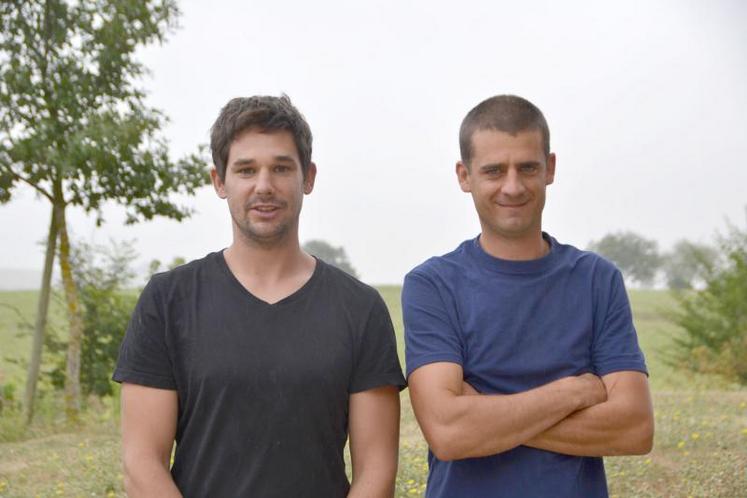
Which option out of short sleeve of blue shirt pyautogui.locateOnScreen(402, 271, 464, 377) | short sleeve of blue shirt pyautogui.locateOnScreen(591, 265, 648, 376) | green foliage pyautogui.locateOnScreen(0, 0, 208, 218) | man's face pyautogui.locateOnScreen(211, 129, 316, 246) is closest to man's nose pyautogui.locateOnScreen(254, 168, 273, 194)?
man's face pyautogui.locateOnScreen(211, 129, 316, 246)

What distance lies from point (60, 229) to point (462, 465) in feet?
34.8

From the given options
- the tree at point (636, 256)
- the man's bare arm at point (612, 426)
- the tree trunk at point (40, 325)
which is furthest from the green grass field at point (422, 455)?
the tree at point (636, 256)

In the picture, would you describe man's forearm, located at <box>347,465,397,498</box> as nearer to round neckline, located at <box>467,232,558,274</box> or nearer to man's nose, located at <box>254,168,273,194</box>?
round neckline, located at <box>467,232,558,274</box>

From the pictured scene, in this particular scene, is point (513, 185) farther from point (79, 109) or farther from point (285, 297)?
point (79, 109)

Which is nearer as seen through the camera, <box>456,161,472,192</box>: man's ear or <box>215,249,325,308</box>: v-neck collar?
<box>215,249,325,308</box>: v-neck collar

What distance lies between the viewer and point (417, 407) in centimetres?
332

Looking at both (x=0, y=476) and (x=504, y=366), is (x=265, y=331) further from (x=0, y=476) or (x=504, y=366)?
(x=0, y=476)

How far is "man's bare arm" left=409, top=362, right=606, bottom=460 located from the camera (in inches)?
123

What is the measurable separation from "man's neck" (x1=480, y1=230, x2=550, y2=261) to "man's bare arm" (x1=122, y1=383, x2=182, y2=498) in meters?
1.25

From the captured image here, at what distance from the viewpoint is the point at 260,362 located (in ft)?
9.98

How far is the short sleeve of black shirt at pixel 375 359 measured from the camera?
313 cm

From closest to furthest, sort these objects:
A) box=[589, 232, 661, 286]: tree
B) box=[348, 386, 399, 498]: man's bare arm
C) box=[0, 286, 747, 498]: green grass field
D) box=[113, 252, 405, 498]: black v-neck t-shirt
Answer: box=[113, 252, 405, 498]: black v-neck t-shirt, box=[348, 386, 399, 498]: man's bare arm, box=[0, 286, 747, 498]: green grass field, box=[589, 232, 661, 286]: tree

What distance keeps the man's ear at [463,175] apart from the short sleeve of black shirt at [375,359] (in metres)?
0.57

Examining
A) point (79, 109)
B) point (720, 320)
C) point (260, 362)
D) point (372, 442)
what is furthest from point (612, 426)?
point (720, 320)
